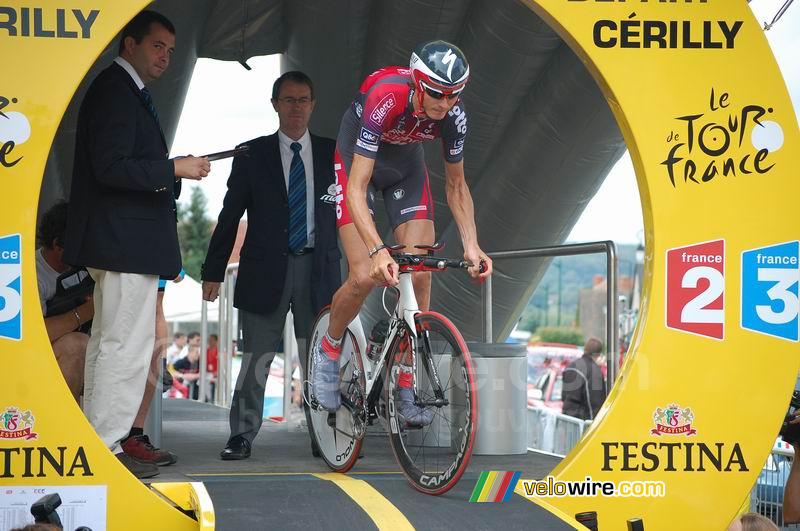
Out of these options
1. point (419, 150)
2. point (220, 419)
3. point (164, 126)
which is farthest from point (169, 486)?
point (164, 126)

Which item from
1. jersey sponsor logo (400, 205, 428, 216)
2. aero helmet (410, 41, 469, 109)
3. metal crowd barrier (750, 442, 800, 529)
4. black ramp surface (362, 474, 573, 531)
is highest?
aero helmet (410, 41, 469, 109)

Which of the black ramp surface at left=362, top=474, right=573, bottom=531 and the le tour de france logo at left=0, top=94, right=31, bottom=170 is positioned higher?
the le tour de france logo at left=0, top=94, right=31, bottom=170

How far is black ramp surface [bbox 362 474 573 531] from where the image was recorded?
3.83m

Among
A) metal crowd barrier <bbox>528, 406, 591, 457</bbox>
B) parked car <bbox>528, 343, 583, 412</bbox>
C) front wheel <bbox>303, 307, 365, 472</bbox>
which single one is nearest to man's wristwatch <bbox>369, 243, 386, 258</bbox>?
front wheel <bbox>303, 307, 365, 472</bbox>

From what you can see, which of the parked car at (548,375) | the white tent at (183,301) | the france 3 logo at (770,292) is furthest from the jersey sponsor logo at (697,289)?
the white tent at (183,301)

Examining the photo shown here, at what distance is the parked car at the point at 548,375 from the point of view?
22.2 meters

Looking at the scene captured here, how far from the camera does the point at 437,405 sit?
425 cm

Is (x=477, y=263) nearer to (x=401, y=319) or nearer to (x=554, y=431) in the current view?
(x=401, y=319)

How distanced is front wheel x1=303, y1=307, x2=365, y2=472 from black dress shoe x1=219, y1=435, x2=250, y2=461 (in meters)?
0.39

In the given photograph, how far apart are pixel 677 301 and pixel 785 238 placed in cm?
58

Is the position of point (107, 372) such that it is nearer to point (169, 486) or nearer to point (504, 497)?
point (169, 486)

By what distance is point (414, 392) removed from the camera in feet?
14.4

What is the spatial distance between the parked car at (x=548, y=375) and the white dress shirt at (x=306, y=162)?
448 inches

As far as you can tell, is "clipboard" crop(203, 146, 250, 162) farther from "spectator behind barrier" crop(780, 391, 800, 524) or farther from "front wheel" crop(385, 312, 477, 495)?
"spectator behind barrier" crop(780, 391, 800, 524)
